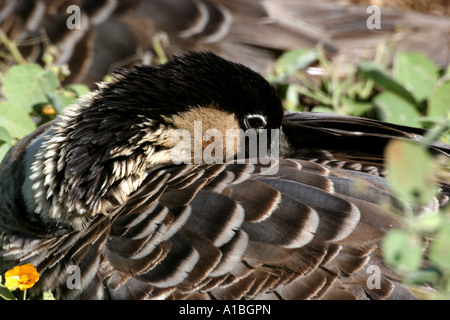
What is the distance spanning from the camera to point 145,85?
2721mm

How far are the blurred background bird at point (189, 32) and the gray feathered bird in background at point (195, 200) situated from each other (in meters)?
1.37

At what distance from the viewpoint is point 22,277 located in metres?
2.54

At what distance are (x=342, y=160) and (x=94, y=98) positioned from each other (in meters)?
1.13

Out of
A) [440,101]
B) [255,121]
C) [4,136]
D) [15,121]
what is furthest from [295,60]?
[4,136]

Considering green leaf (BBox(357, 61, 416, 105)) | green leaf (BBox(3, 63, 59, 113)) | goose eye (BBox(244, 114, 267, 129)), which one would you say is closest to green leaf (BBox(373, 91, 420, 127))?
green leaf (BBox(357, 61, 416, 105))

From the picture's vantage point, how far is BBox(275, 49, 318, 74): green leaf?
4270 millimetres

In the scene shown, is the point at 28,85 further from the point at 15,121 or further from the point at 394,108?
the point at 394,108

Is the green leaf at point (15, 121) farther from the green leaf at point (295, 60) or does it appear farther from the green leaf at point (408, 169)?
the green leaf at point (408, 169)

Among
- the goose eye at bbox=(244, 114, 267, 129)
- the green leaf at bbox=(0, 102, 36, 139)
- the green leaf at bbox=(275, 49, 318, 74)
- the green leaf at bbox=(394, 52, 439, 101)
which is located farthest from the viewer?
the green leaf at bbox=(275, 49, 318, 74)

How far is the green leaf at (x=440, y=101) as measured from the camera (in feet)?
12.3

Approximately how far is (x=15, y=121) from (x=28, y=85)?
303 mm

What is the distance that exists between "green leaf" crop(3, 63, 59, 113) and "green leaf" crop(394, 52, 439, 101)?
2164 millimetres

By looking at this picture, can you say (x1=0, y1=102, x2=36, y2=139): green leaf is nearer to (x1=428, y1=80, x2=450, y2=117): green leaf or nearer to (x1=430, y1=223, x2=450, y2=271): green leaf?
(x1=428, y1=80, x2=450, y2=117): green leaf
